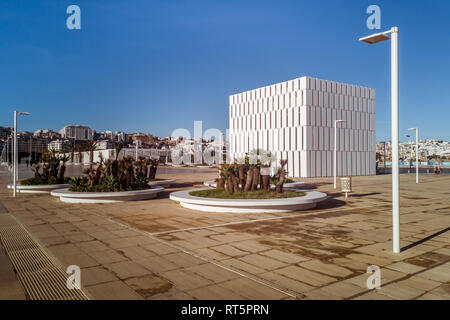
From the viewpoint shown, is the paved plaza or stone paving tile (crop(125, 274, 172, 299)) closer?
stone paving tile (crop(125, 274, 172, 299))

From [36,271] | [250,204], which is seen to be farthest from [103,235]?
[250,204]

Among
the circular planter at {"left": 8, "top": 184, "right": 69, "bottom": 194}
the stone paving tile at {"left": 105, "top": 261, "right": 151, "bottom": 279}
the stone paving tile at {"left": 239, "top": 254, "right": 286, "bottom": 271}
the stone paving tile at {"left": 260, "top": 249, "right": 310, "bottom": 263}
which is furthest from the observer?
the circular planter at {"left": 8, "top": 184, "right": 69, "bottom": 194}

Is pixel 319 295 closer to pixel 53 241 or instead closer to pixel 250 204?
pixel 53 241

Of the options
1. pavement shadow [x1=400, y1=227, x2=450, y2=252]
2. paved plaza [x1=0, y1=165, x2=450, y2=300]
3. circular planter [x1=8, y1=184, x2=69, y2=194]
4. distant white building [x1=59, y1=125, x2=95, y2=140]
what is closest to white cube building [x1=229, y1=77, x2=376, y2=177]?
circular planter [x1=8, y1=184, x2=69, y2=194]

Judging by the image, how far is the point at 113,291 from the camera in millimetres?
4762

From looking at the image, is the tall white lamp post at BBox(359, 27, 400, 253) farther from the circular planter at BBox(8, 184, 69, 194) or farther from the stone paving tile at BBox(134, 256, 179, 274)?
the circular planter at BBox(8, 184, 69, 194)

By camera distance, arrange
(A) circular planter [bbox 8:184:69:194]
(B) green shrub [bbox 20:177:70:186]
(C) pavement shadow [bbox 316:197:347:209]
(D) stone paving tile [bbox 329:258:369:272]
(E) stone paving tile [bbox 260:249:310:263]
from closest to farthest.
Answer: (D) stone paving tile [bbox 329:258:369:272], (E) stone paving tile [bbox 260:249:310:263], (C) pavement shadow [bbox 316:197:347:209], (A) circular planter [bbox 8:184:69:194], (B) green shrub [bbox 20:177:70:186]

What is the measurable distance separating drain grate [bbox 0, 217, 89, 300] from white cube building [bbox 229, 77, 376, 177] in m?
31.7

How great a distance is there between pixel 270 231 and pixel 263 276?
350cm

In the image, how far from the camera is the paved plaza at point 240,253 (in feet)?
15.9

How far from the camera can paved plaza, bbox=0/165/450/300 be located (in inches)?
190

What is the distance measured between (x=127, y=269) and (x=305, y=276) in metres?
3.13

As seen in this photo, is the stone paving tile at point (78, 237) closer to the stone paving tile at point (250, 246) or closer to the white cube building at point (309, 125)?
the stone paving tile at point (250, 246)

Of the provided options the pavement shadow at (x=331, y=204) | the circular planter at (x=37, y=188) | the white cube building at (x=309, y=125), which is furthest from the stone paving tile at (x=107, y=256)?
the white cube building at (x=309, y=125)
